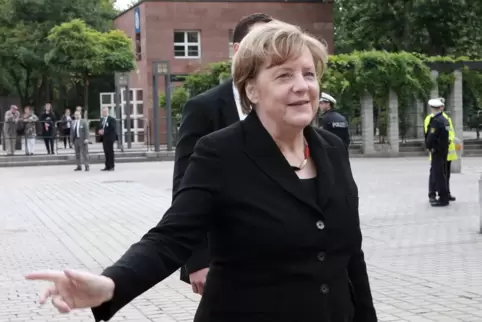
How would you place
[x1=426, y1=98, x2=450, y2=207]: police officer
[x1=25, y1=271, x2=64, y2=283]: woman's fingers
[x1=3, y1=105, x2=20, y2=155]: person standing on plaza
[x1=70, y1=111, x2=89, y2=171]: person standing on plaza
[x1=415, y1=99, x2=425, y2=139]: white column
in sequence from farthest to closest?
1. [x1=415, y1=99, x2=425, y2=139]: white column
2. [x1=3, y1=105, x2=20, y2=155]: person standing on plaza
3. [x1=70, y1=111, x2=89, y2=171]: person standing on plaza
4. [x1=426, y1=98, x2=450, y2=207]: police officer
5. [x1=25, y1=271, x2=64, y2=283]: woman's fingers

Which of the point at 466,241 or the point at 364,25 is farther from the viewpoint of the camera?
the point at 364,25

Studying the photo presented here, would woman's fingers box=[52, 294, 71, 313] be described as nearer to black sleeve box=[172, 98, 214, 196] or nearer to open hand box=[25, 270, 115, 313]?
open hand box=[25, 270, 115, 313]

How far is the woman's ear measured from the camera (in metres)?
3.11

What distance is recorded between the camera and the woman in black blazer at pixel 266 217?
2898 mm

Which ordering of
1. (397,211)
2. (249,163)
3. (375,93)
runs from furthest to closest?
1. (375,93)
2. (397,211)
3. (249,163)

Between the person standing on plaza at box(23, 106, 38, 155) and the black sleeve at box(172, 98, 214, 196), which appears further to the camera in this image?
the person standing on plaza at box(23, 106, 38, 155)

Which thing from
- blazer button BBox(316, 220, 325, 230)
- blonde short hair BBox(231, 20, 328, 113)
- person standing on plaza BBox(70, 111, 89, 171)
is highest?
blonde short hair BBox(231, 20, 328, 113)

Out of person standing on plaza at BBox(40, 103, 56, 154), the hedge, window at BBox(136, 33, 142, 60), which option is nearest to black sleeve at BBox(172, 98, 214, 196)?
the hedge

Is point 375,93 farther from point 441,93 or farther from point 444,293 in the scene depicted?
point 444,293

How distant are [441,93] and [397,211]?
20043 millimetres

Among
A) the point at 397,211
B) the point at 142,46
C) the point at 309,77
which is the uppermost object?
the point at 142,46

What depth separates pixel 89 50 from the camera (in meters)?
40.7

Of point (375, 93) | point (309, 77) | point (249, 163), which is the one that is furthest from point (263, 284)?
point (375, 93)

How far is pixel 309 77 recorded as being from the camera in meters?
3.07
